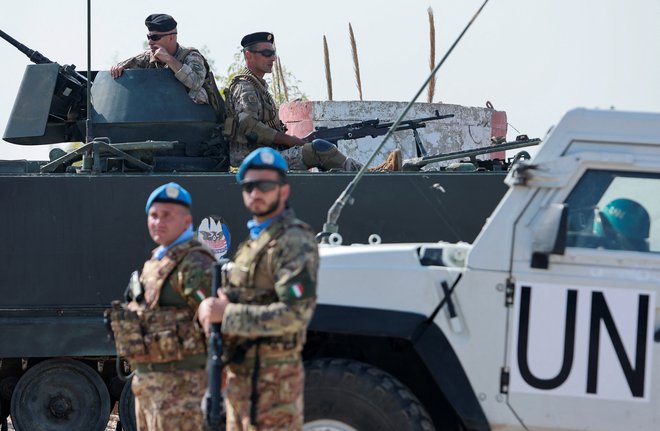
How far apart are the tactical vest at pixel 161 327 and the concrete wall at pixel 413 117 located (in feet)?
32.5

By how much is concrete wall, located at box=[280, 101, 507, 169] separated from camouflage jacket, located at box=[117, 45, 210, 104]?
6.34m

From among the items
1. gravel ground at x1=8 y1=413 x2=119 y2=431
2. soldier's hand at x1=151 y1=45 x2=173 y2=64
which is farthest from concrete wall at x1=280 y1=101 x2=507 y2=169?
soldier's hand at x1=151 y1=45 x2=173 y2=64

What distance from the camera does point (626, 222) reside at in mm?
5086

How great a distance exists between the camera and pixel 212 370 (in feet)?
14.5

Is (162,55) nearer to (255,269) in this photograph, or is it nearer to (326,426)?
(326,426)

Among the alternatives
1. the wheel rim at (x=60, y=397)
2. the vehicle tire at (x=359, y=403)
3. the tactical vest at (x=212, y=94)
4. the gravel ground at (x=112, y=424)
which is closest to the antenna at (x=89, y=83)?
the tactical vest at (x=212, y=94)

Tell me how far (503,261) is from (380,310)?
22.9 inches

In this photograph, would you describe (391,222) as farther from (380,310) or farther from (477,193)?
(380,310)

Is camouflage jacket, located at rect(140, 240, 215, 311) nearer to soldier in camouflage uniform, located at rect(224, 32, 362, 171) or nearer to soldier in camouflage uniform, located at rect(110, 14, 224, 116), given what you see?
soldier in camouflage uniform, located at rect(224, 32, 362, 171)

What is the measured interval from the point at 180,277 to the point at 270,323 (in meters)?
0.71

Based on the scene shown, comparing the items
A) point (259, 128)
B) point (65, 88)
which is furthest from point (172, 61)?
point (65, 88)

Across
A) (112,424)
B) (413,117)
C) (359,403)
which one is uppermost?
(413,117)

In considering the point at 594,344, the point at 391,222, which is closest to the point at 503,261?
the point at 594,344

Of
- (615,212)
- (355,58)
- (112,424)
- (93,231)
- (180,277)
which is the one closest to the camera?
(180,277)
